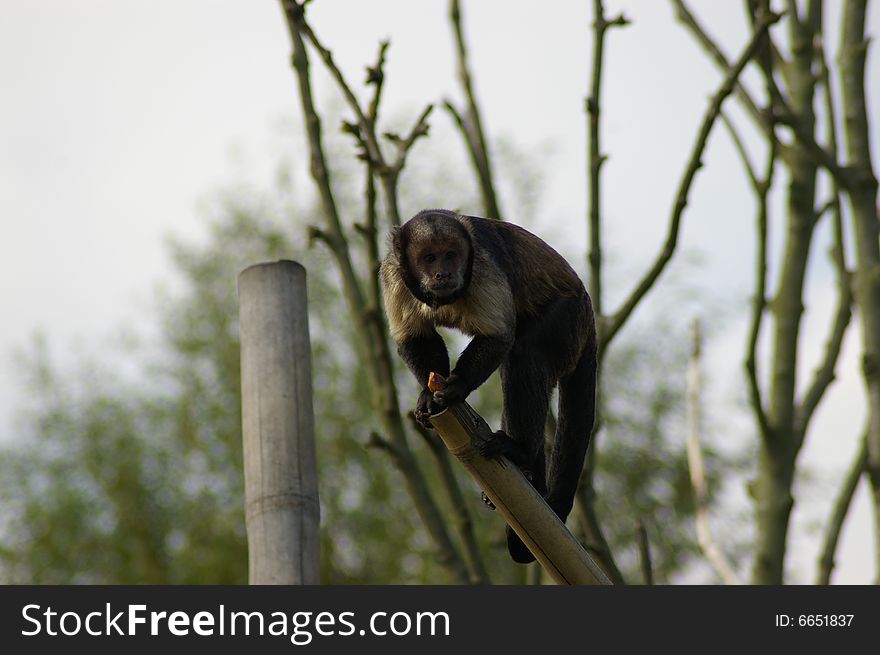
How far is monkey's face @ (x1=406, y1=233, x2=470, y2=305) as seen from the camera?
3.69m

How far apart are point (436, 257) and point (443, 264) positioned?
4 cm

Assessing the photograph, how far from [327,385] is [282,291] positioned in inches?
411

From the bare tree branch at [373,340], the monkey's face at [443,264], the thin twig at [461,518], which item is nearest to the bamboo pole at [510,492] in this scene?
the monkey's face at [443,264]

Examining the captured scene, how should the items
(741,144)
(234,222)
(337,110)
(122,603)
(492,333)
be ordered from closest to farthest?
(492,333), (122,603), (741,144), (337,110), (234,222)

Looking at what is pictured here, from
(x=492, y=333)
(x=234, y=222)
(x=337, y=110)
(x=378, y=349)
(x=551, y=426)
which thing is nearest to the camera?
(x=492, y=333)

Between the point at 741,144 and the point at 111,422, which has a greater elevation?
the point at 111,422

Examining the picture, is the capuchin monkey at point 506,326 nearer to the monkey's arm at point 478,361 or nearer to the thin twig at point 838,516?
the monkey's arm at point 478,361

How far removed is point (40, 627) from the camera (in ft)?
13.2

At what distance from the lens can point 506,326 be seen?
3.76 metres

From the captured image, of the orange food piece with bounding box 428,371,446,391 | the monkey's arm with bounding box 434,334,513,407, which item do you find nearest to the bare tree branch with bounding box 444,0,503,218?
the monkey's arm with bounding box 434,334,513,407

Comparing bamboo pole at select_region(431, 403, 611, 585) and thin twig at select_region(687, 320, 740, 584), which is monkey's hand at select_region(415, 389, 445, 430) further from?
thin twig at select_region(687, 320, 740, 584)

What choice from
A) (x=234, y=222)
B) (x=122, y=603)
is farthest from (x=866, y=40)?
(x=234, y=222)

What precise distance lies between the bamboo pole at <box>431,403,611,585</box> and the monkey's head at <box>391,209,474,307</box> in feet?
1.62

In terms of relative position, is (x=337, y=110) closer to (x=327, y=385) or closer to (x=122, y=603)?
(x=327, y=385)
